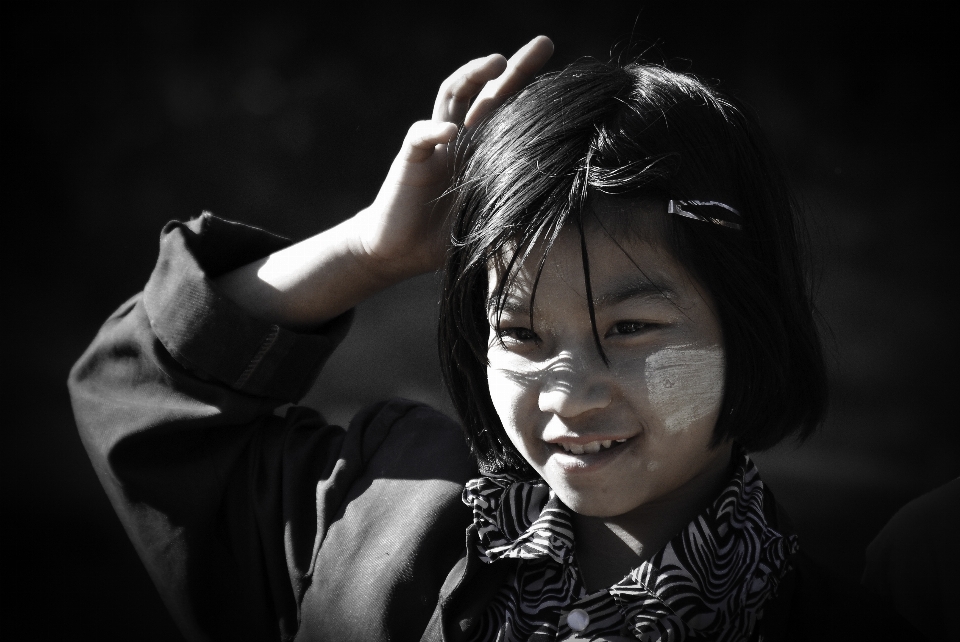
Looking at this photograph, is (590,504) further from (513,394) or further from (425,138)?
(425,138)

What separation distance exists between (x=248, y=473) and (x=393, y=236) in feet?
1.21

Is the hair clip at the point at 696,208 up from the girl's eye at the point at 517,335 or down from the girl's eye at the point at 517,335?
up

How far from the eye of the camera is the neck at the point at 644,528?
3.47ft

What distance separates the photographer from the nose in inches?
36.7

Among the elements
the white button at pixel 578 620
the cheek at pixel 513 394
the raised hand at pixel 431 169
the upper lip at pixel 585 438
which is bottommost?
the white button at pixel 578 620

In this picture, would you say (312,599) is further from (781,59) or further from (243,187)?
(781,59)

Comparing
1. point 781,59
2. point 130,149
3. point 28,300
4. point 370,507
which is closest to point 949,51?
point 781,59

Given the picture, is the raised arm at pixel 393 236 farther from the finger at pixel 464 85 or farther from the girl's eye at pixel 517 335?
the girl's eye at pixel 517 335

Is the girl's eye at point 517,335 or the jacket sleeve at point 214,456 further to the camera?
the jacket sleeve at point 214,456

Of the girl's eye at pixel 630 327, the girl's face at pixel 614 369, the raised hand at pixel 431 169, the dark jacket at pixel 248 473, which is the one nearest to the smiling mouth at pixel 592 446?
the girl's face at pixel 614 369

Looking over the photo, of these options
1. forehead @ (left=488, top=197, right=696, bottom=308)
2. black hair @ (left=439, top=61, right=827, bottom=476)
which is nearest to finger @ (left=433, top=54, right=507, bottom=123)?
black hair @ (left=439, top=61, right=827, bottom=476)

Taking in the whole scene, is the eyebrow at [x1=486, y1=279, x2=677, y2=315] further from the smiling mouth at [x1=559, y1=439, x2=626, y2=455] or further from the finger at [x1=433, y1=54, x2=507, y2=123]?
the finger at [x1=433, y1=54, x2=507, y2=123]

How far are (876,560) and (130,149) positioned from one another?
162 centimetres

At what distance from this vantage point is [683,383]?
95 centimetres
